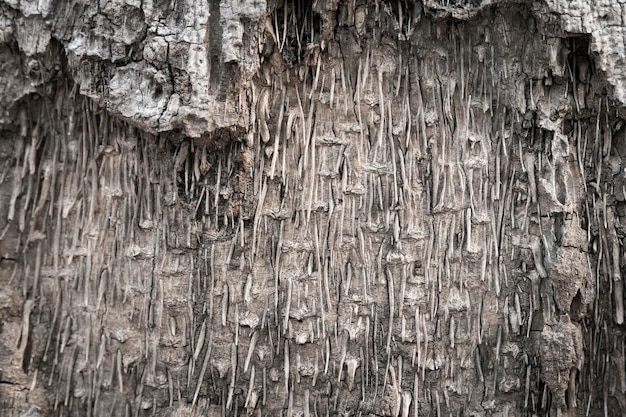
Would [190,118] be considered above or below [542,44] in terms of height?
below

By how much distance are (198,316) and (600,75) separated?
1282mm

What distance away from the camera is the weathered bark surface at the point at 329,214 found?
196 centimetres

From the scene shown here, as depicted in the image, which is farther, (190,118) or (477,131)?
(477,131)

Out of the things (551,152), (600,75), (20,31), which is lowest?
(551,152)

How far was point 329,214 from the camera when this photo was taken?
6.72ft

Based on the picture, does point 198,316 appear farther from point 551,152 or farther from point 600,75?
point 600,75

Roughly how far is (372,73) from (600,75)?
24.0 inches

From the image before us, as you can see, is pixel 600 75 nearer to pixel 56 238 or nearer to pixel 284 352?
pixel 284 352

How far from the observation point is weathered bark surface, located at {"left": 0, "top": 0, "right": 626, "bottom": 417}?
6.42ft

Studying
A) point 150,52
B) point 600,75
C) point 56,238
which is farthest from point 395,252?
point 56,238

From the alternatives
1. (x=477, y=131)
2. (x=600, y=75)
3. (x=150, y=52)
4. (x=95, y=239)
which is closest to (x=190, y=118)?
(x=150, y=52)

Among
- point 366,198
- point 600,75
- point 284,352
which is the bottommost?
point 284,352

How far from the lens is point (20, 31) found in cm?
200

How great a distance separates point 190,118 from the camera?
1.91 metres
